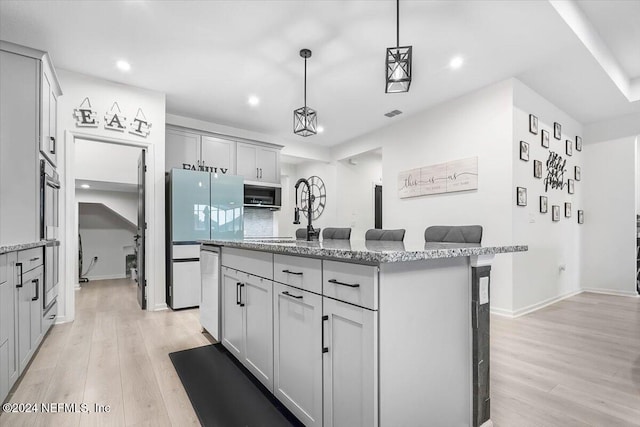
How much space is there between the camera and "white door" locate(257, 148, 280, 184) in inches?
205

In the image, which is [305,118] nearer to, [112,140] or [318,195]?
[112,140]

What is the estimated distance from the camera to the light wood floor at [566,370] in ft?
5.28

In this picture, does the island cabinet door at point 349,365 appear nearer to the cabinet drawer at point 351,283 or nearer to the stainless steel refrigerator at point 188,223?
the cabinet drawer at point 351,283

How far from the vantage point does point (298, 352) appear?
145cm

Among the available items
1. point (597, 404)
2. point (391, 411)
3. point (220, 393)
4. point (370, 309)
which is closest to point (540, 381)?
point (597, 404)

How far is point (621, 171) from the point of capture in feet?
Answer: 14.9

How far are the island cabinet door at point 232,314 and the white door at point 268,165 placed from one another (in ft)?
9.82

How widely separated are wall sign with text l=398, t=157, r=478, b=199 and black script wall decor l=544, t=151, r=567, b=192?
3.57ft

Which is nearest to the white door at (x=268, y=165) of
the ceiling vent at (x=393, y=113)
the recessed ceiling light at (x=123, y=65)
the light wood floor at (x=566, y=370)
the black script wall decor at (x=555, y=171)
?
the ceiling vent at (x=393, y=113)

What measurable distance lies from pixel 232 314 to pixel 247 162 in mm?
3267

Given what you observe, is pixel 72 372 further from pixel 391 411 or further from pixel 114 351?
pixel 391 411

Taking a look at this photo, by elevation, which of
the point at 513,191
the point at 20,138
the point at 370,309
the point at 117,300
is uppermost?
the point at 20,138

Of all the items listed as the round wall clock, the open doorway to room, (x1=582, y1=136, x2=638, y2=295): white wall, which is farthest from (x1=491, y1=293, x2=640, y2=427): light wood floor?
the open doorway to room

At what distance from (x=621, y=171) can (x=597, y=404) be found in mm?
4425
